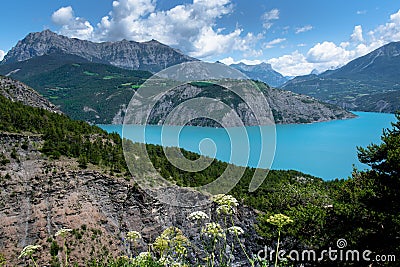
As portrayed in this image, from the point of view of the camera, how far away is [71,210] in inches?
685

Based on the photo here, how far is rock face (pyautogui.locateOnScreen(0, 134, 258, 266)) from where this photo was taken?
15281mm

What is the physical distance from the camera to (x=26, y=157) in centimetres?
1905

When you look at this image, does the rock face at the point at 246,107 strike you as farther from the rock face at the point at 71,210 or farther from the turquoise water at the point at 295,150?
the rock face at the point at 71,210

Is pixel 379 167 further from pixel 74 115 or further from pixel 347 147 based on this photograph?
pixel 74 115

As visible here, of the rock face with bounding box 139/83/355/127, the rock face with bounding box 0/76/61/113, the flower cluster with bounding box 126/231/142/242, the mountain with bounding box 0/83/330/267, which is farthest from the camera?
the rock face with bounding box 139/83/355/127

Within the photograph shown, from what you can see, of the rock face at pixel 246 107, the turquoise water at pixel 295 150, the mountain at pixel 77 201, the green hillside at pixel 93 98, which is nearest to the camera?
the mountain at pixel 77 201

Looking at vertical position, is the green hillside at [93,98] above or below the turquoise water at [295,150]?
above

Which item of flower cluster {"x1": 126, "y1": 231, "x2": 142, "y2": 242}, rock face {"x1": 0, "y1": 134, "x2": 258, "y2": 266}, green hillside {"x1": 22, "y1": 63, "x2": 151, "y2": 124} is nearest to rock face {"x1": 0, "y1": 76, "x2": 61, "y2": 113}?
rock face {"x1": 0, "y1": 134, "x2": 258, "y2": 266}

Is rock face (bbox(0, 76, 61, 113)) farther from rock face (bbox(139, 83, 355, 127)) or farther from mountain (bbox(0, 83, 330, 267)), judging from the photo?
rock face (bbox(139, 83, 355, 127))

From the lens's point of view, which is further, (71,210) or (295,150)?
(295,150)

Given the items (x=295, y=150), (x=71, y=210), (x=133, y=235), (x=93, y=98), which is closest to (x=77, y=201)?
(x=71, y=210)

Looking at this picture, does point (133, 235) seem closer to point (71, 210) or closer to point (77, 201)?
point (71, 210)

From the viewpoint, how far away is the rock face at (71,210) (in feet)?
50.1

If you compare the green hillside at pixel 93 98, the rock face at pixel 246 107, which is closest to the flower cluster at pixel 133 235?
the rock face at pixel 246 107
